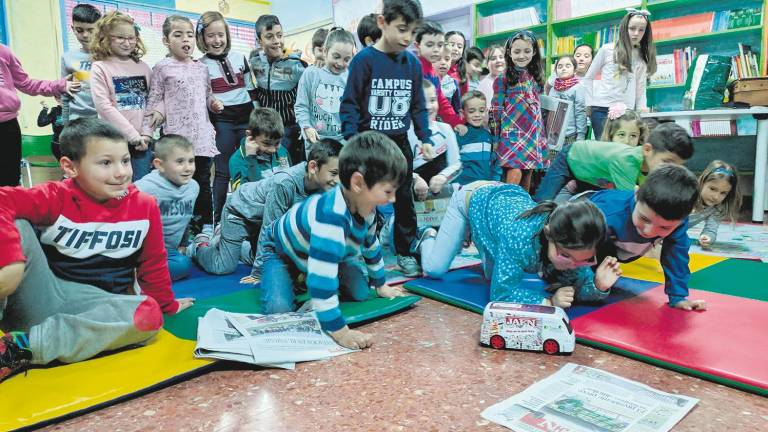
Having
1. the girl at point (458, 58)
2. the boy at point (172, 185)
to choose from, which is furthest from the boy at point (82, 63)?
the girl at point (458, 58)

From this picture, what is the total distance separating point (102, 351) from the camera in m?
1.46

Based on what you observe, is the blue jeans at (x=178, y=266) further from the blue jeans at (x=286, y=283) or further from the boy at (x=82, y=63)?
the boy at (x=82, y=63)

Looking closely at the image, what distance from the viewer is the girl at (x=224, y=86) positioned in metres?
3.18

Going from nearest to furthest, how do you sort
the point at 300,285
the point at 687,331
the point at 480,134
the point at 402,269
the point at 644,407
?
the point at 644,407 < the point at 687,331 < the point at 300,285 < the point at 402,269 < the point at 480,134

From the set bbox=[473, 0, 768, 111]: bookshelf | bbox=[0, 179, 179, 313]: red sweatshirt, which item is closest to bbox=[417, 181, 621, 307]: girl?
bbox=[0, 179, 179, 313]: red sweatshirt

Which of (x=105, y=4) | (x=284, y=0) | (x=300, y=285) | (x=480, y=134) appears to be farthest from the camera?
(x=284, y=0)

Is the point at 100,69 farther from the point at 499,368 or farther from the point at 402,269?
the point at 499,368

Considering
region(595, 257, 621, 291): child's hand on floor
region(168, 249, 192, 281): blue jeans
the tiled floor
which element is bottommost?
the tiled floor

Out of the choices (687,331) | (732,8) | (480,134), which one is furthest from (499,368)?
(732,8)

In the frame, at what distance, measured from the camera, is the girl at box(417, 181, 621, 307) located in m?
1.54

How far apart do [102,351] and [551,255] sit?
1381 millimetres

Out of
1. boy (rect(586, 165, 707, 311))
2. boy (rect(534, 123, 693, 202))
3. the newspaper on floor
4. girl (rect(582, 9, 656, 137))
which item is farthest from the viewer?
girl (rect(582, 9, 656, 137))

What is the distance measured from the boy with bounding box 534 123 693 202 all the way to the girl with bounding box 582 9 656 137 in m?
0.97

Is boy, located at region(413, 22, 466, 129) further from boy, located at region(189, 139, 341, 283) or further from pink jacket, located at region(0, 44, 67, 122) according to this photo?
pink jacket, located at region(0, 44, 67, 122)
